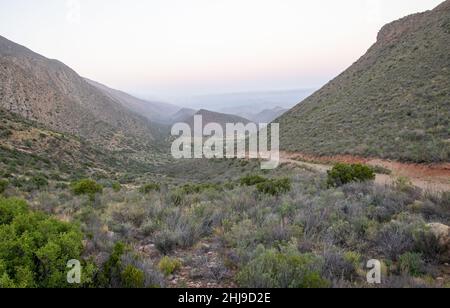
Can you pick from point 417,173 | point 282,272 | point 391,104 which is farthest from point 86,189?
point 391,104

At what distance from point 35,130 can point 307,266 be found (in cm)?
3426

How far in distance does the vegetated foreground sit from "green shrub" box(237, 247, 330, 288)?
1 cm

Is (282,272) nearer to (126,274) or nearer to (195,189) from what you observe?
(126,274)

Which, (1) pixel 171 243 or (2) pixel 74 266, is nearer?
(2) pixel 74 266

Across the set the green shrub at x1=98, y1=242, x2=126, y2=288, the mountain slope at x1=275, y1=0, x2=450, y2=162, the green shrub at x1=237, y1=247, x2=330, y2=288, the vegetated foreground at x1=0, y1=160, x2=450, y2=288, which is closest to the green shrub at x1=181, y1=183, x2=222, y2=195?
the vegetated foreground at x1=0, y1=160, x2=450, y2=288

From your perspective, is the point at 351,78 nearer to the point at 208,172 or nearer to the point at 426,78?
the point at 426,78

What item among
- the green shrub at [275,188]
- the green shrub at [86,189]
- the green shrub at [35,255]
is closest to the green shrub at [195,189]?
the green shrub at [275,188]

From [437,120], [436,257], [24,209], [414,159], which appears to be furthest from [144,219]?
[437,120]

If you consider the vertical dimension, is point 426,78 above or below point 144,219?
above

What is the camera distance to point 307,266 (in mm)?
4293

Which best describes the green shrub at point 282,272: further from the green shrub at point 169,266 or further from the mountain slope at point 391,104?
the mountain slope at point 391,104

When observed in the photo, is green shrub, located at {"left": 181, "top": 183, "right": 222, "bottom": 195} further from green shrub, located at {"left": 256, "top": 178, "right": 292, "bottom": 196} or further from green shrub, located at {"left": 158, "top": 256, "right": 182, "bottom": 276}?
green shrub, located at {"left": 158, "top": 256, "right": 182, "bottom": 276}

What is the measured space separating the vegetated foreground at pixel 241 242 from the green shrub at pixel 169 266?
0.05 ft

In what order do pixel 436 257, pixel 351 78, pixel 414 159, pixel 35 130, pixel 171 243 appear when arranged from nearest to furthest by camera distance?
pixel 436 257
pixel 171 243
pixel 414 159
pixel 35 130
pixel 351 78
